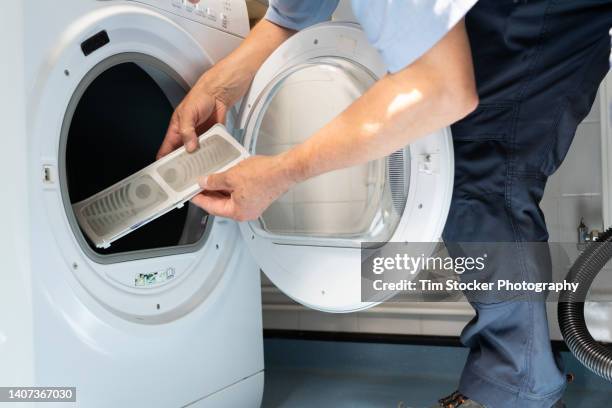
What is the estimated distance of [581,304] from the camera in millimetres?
1233

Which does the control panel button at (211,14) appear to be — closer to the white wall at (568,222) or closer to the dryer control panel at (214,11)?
the dryer control panel at (214,11)

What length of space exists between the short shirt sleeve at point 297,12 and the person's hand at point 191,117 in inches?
8.3

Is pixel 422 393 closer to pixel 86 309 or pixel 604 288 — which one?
pixel 604 288

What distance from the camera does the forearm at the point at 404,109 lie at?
76 cm

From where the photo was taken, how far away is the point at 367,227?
113cm

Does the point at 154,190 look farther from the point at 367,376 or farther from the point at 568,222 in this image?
the point at 568,222

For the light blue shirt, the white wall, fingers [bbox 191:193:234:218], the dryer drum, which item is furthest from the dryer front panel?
the white wall

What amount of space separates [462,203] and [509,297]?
0.19 meters

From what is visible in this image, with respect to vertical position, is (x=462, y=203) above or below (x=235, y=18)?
below

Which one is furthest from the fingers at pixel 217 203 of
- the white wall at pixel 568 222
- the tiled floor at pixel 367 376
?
the white wall at pixel 568 222

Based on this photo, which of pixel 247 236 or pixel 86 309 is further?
pixel 247 236

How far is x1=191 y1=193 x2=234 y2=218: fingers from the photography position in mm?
1050

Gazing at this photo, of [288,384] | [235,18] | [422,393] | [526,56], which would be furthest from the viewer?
[288,384]

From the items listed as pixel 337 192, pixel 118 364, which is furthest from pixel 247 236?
pixel 118 364
